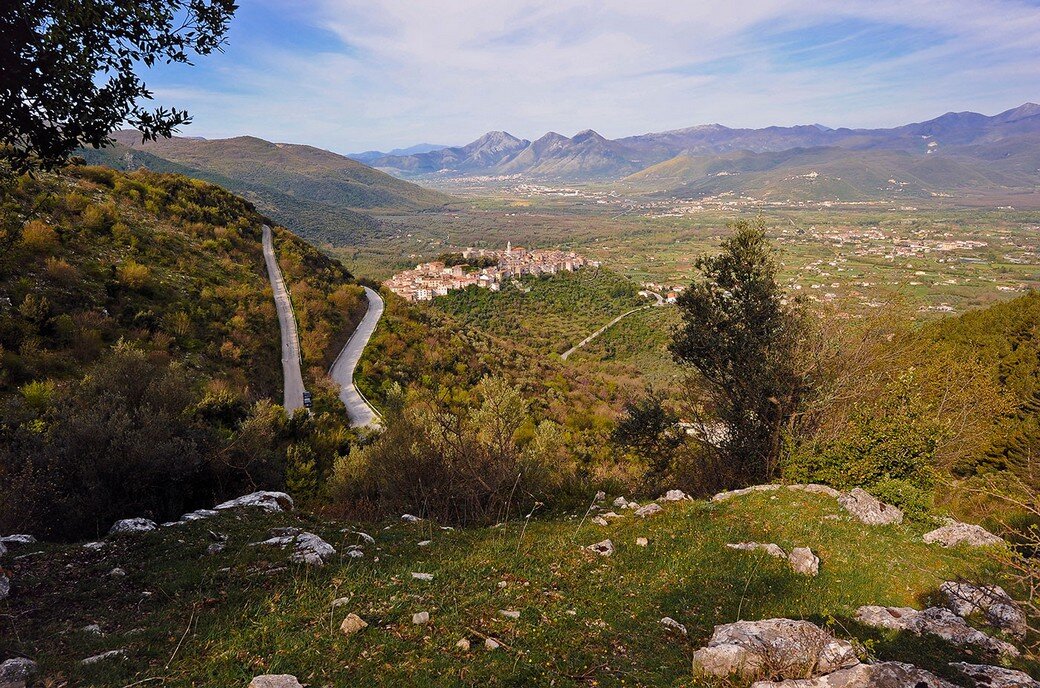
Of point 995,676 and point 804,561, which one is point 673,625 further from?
point 804,561

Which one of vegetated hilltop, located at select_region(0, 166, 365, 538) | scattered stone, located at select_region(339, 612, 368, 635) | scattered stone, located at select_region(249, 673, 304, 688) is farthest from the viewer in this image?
vegetated hilltop, located at select_region(0, 166, 365, 538)

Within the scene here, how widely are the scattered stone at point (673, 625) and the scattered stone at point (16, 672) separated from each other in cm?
596

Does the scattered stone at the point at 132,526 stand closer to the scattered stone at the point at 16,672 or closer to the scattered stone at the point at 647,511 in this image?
the scattered stone at the point at 16,672

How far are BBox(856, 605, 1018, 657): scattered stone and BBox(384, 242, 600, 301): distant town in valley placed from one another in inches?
2491

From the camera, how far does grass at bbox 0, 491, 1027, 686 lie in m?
4.20

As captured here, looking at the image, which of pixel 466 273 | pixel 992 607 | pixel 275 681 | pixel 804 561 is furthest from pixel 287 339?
pixel 466 273

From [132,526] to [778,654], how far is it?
9247 mm

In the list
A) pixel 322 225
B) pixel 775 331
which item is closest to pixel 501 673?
pixel 775 331

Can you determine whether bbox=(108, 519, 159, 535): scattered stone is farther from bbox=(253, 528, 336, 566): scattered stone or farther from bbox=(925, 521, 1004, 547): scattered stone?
bbox=(925, 521, 1004, 547): scattered stone

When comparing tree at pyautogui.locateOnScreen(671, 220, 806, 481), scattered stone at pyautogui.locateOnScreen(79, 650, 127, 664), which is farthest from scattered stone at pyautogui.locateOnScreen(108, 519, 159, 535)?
tree at pyautogui.locateOnScreen(671, 220, 806, 481)

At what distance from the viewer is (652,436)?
53.5ft

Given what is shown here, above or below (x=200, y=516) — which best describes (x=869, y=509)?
below

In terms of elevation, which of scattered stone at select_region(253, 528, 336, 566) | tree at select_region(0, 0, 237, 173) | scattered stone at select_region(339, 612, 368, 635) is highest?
tree at select_region(0, 0, 237, 173)

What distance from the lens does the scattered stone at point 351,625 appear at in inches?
182
